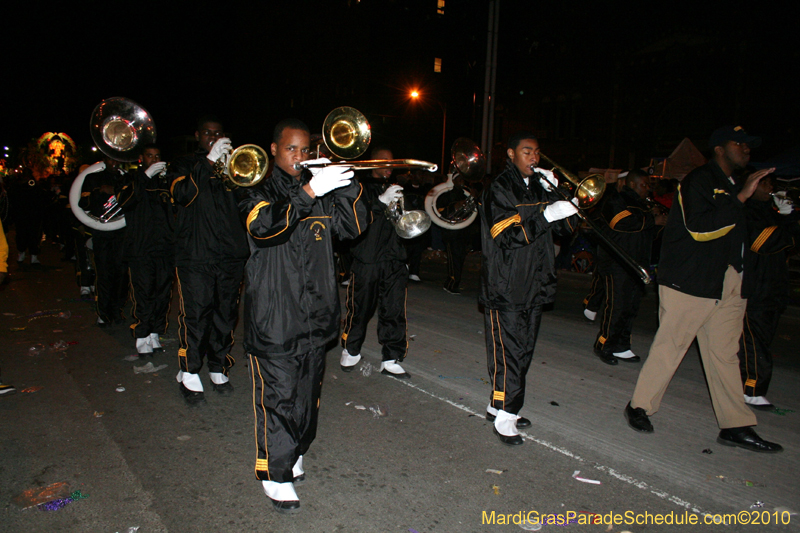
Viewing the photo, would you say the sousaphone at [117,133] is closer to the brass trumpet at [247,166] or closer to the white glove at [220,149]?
the white glove at [220,149]

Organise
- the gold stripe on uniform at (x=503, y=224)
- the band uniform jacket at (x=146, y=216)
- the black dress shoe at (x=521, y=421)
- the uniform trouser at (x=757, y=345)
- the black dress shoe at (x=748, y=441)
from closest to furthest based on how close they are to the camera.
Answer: the gold stripe on uniform at (x=503, y=224), the black dress shoe at (x=748, y=441), the black dress shoe at (x=521, y=421), the uniform trouser at (x=757, y=345), the band uniform jacket at (x=146, y=216)

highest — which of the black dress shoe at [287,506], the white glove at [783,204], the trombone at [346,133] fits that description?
the trombone at [346,133]

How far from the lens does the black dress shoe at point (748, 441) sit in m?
3.75

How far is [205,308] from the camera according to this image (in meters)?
4.45

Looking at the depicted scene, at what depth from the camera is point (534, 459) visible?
Result: 3.60 m

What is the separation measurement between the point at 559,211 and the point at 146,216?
15.1 ft

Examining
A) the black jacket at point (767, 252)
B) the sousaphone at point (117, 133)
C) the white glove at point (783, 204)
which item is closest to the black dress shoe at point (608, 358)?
the black jacket at point (767, 252)

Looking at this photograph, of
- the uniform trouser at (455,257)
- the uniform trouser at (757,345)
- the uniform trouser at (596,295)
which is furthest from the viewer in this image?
the uniform trouser at (455,257)

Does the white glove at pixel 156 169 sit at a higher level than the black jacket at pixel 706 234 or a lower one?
higher

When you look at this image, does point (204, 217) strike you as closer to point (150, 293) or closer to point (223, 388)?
point (223, 388)

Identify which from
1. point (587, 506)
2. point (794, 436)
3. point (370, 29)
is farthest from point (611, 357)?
point (370, 29)

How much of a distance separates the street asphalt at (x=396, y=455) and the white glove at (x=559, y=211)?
1.72m

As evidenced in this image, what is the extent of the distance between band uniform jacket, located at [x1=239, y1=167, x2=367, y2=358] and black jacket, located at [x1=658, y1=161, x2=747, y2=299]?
2645 mm

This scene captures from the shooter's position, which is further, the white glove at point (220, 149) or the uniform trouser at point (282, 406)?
the white glove at point (220, 149)
